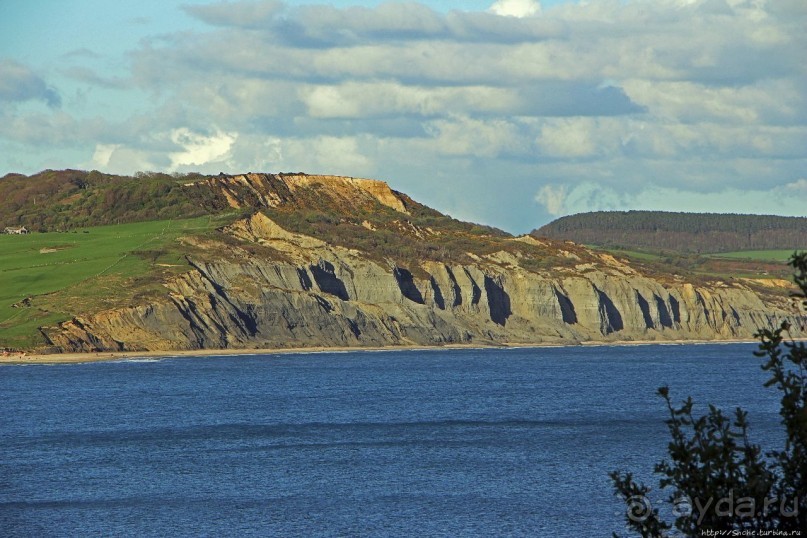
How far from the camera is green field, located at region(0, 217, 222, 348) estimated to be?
123375 mm

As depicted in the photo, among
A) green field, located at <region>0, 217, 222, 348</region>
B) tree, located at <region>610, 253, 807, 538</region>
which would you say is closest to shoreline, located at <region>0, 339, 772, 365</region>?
green field, located at <region>0, 217, 222, 348</region>

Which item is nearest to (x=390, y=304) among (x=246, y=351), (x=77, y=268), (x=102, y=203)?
(x=246, y=351)

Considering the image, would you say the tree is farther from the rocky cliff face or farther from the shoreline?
the rocky cliff face

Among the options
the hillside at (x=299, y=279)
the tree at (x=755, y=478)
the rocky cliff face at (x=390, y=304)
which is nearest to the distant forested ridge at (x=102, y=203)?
the hillside at (x=299, y=279)

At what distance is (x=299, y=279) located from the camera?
480 feet

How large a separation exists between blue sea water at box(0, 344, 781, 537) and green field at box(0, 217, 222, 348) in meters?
9.12

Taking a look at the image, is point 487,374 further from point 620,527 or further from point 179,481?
point 620,527

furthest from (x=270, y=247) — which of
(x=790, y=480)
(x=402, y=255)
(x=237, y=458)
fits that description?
(x=790, y=480)

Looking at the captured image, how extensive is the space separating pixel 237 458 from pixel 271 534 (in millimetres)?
18025

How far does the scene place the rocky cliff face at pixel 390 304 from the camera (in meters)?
131

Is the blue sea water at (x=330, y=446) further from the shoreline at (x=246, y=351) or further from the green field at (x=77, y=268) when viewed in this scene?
the green field at (x=77, y=268)

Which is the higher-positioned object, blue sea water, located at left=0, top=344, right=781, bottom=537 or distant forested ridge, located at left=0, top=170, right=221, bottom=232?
distant forested ridge, located at left=0, top=170, right=221, bottom=232

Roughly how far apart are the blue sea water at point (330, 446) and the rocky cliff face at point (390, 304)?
13.6 metres

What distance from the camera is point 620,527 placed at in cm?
3791
